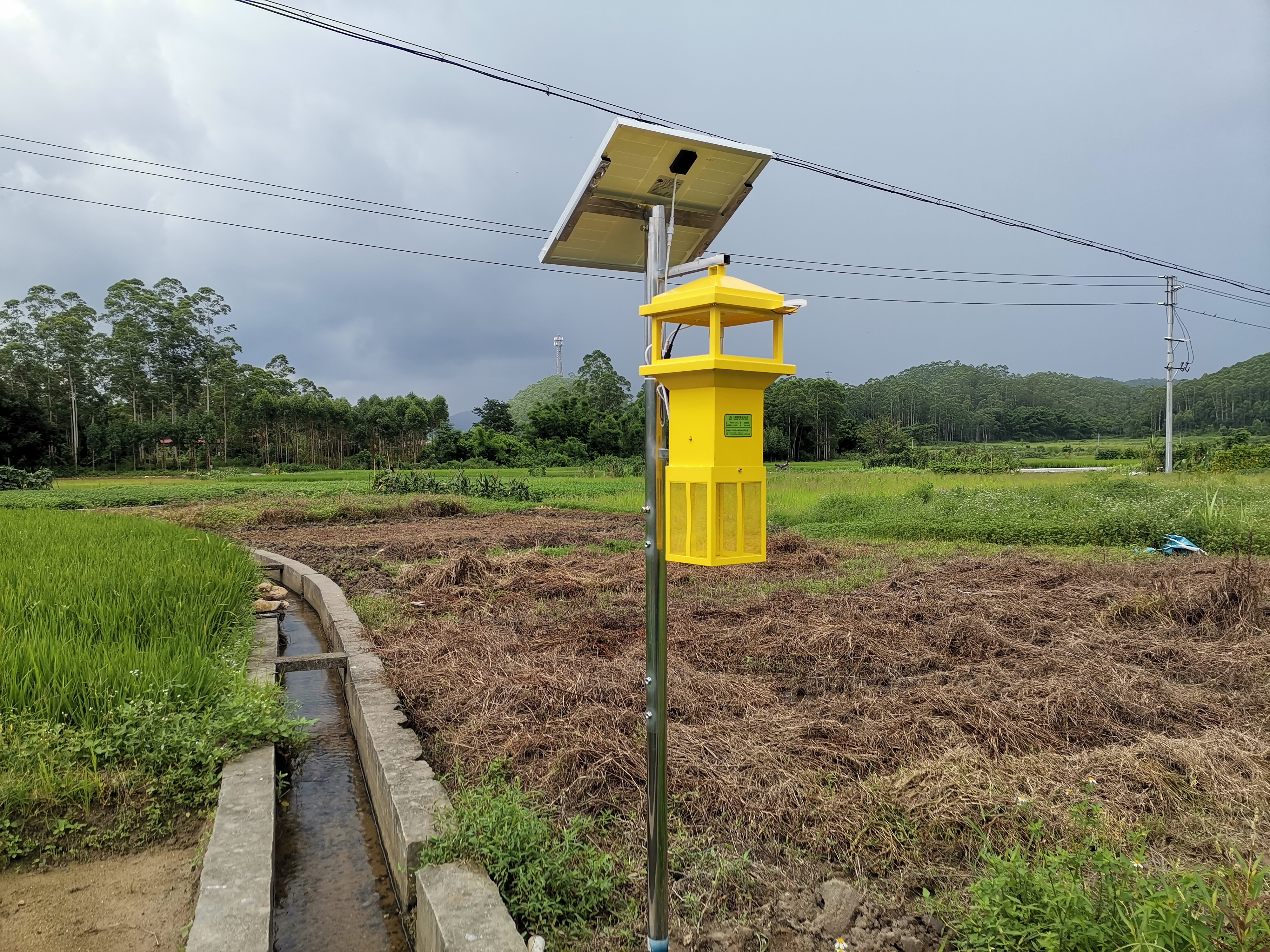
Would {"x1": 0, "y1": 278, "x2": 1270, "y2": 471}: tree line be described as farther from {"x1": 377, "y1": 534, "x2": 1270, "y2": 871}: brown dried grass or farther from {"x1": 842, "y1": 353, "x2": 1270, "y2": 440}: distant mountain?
{"x1": 377, "y1": 534, "x2": 1270, "y2": 871}: brown dried grass

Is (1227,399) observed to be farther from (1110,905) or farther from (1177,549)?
(1110,905)

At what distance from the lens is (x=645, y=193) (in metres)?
1.85

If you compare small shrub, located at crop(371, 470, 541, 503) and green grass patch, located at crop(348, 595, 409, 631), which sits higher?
small shrub, located at crop(371, 470, 541, 503)

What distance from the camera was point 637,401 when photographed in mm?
47344

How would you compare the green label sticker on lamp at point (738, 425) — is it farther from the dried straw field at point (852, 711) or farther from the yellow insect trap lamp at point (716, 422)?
the dried straw field at point (852, 711)

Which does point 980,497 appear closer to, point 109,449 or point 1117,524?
point 1117,524

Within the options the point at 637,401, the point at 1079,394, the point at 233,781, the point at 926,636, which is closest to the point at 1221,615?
the point at 926,636

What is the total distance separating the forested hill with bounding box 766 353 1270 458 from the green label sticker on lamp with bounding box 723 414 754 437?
46.7 meters

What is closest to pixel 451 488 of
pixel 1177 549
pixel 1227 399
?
pixel 1177 549

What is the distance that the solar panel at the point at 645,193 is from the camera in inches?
66.4

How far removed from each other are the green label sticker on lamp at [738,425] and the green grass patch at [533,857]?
4.69 ft

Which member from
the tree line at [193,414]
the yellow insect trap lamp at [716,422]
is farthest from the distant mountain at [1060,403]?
the yellow insect trap lamp at [716,422]

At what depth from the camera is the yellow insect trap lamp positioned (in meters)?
1.64

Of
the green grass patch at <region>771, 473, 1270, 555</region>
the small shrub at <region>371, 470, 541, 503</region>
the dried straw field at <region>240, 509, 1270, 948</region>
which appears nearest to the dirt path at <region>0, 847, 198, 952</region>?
the dried straw field at <region>240, 509, 1270, 948</region>
